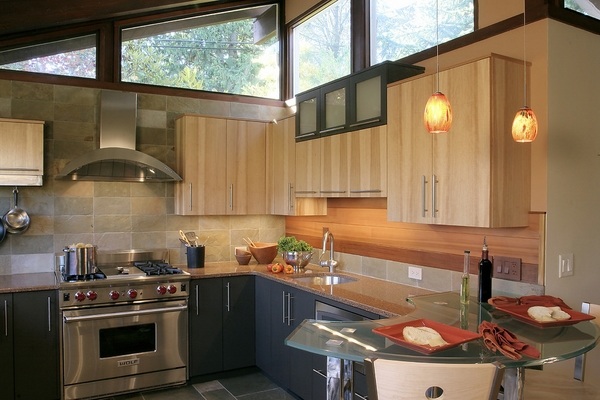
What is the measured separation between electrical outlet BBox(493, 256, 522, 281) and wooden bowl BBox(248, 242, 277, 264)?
2174 mm

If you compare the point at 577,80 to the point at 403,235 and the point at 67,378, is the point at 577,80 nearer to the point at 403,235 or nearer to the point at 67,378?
the point at 403,235

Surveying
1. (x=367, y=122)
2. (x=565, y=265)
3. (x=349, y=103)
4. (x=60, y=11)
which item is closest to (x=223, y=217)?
(x=349, y=103)

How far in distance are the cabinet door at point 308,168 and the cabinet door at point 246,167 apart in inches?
21.9

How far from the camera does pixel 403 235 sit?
3.59m

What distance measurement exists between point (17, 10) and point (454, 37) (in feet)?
10.4

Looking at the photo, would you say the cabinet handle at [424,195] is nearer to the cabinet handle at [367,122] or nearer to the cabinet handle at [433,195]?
the cabinet handle at [433,195]

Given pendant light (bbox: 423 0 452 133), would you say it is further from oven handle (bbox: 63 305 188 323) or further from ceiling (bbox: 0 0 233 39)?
ceiling (bbox: 0 0 233 39)

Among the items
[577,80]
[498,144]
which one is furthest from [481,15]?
[498,144]

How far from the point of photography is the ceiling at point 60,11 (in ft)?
12.1

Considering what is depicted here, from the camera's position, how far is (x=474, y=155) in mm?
2643

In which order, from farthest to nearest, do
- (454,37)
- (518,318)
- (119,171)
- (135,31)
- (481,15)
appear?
1. (135,31)
2. (119,171)
3. (454,37)
4. (481,15)
5. (518,318)

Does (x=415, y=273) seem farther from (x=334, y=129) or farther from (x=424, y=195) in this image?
(x=334, y=129)

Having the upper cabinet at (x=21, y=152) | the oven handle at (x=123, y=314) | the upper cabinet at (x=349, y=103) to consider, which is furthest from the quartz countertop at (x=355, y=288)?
the upper cabinet at (x=21, y=152)

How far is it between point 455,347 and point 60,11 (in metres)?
3.75
